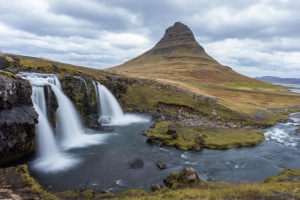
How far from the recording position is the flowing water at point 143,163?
89.7 ft

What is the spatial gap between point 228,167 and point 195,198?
56.8ft

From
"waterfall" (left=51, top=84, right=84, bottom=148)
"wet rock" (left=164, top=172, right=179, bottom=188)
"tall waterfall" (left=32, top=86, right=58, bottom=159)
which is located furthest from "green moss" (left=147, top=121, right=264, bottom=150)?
"tall waterfall" (left=32, top=86, right=58, bottom=159)

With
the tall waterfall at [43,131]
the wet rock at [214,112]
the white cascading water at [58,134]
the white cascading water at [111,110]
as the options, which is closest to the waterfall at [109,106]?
the white cascading water at [111,110]

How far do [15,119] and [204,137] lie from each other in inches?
1206

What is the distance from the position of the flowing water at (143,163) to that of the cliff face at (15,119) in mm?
2534

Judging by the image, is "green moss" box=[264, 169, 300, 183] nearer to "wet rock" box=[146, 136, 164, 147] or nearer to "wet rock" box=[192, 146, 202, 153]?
"wet rock" box=[192, 146, 202, 153]

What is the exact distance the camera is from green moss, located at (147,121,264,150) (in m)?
41.5

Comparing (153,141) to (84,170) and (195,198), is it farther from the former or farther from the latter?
(195,198)

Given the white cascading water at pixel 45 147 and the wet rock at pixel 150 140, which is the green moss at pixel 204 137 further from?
the white cascading water at pixel 45 147

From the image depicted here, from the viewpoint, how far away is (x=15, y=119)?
30734 millimetres

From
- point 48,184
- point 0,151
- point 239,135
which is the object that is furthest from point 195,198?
point 239,135

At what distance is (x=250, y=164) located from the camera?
34.8 m

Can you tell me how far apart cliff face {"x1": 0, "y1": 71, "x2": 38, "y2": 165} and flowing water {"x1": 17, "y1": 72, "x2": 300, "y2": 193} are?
2534mm

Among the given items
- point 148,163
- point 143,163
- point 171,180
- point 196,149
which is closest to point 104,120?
point 196,149
